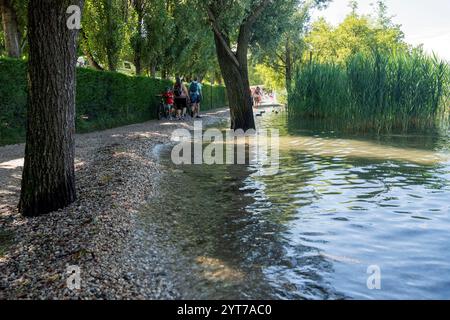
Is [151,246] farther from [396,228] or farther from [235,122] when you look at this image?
[235,122]

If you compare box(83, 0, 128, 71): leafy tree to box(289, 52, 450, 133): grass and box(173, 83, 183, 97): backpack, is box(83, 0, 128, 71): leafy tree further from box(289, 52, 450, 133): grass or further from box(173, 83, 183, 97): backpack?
box(289, 52, 450, 133): grass

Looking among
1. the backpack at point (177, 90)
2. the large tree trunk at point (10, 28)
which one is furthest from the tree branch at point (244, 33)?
the large tree trunk at point (10, 28)

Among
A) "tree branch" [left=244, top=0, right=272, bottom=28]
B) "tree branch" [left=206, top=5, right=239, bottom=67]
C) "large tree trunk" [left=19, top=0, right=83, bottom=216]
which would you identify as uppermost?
"tree branch" [left=244, top=0, right=272, bottom=28]

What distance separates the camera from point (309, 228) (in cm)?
542

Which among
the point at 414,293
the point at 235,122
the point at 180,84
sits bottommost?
the point at 414,293

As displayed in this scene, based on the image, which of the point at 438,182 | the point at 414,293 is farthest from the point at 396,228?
the point at 438,182

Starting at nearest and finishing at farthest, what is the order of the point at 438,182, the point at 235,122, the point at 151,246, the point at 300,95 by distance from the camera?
the point at 151,246, the point at 438,182, the point at 235,122, the point at 300,95

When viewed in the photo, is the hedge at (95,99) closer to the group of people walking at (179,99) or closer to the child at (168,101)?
the child at (168,101)

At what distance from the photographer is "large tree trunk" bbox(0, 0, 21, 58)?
56.2 ft

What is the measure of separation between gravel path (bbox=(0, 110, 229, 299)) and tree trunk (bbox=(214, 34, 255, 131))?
28.0 feet

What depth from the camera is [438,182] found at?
25.5ft

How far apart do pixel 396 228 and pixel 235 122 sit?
470 inches

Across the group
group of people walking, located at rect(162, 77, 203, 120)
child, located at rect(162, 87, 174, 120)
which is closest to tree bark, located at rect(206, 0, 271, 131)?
group of people walking, located at rect(162, 77, 203, 120)

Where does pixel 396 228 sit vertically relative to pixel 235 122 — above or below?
below
